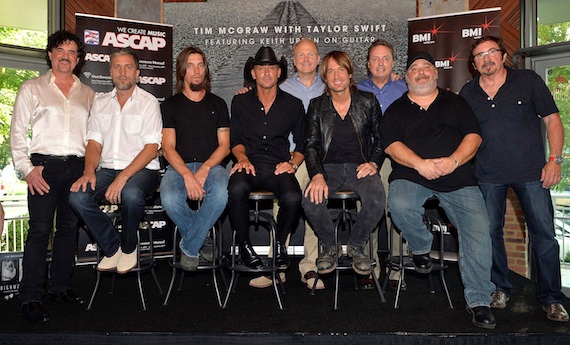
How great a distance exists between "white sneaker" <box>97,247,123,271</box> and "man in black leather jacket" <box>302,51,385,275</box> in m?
1.32

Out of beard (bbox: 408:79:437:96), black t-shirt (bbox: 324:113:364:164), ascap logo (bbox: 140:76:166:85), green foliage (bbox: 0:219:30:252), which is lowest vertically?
green foliage (bbox: 0:219:30:252)

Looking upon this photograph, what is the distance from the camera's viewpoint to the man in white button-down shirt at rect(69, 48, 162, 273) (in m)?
3.35

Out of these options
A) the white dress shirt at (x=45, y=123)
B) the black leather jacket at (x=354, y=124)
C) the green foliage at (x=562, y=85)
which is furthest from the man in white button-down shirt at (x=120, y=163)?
the green foliage at (x=562, y=85)

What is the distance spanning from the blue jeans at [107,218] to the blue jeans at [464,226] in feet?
5.58

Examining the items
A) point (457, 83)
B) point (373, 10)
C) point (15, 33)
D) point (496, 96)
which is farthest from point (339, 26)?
point (15, 33)

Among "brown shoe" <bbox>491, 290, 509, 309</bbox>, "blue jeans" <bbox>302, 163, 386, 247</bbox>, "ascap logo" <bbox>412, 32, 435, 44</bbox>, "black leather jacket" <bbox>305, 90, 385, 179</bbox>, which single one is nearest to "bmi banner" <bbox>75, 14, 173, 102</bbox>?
"black leather jacket" <bbox>305, 90, 385, 179</bbox>

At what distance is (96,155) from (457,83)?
358 cm

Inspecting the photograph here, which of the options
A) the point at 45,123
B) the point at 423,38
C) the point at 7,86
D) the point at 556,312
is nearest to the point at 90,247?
the point at 7,86

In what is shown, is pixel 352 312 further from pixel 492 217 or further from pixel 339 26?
pixel 339 26

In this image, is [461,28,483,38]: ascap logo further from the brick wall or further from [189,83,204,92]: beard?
[189,83,204,92]: beard

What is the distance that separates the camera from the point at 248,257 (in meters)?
3.34

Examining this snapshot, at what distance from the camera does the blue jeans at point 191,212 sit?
335 cm

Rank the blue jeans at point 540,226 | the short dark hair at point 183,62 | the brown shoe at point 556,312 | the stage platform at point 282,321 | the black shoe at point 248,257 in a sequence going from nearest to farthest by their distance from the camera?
1. the stage platform at point 282,321
2. the brown shoe at point 556,312
3. the blue jeans at point 540,226
4. the black shoe at point 248,257
5. the short dark hair at point 183,62

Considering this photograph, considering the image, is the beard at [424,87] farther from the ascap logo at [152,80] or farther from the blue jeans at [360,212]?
the ascap logo at [152,80]
